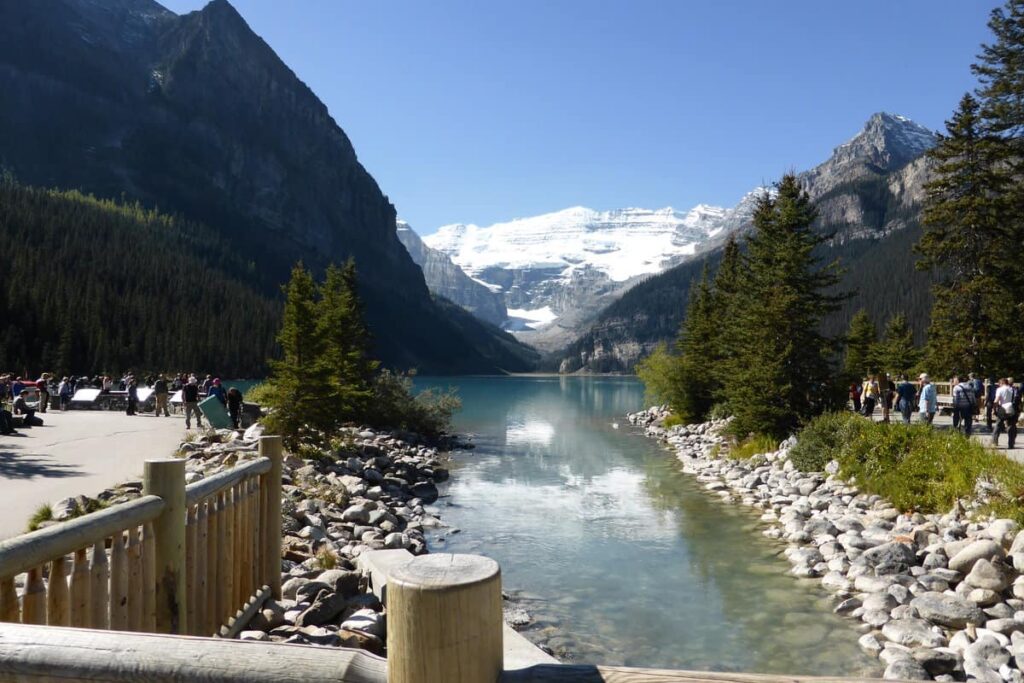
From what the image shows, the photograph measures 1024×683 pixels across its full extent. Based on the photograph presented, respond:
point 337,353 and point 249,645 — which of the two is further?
point 337,353

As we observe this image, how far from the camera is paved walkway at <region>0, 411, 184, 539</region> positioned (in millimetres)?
12781

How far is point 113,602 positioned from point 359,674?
2765 millimetres

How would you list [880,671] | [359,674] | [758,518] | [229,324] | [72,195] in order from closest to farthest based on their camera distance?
[359,674] < [880,671] < [758,518] < [229,324] < [72,195]

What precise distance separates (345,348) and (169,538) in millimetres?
29891

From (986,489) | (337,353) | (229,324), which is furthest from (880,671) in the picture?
(229,324)

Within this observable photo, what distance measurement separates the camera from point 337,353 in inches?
1215

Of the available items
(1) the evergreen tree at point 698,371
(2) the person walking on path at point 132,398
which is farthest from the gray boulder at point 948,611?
(2) the person walking on path at point 132,398

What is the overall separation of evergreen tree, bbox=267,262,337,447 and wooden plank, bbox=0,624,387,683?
21.0 meters

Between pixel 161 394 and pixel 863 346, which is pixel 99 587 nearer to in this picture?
pixel 161 394

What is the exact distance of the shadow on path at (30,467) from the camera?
15273 mm

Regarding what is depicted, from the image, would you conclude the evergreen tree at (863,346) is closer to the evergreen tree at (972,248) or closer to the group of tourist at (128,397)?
the evergreen tree at (972,248)

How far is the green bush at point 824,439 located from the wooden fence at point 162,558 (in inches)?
751

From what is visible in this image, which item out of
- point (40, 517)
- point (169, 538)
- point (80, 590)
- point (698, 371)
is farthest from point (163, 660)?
point (698, 371)

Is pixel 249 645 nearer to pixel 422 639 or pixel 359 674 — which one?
pixel 359 674
